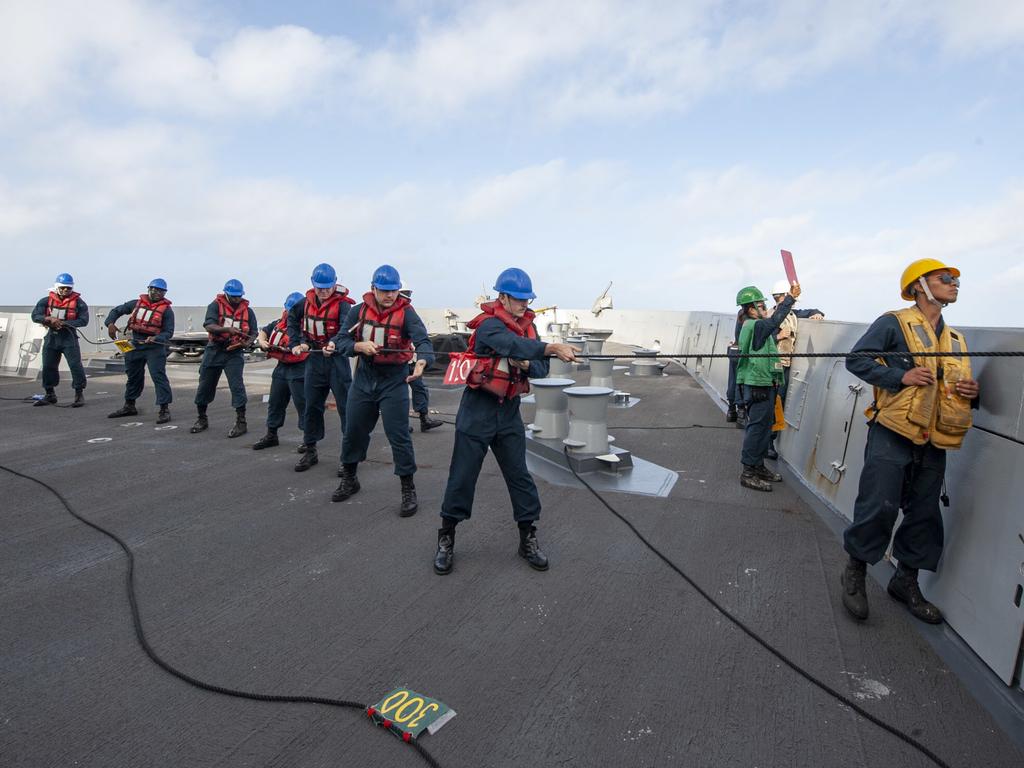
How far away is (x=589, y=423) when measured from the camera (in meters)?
6.34

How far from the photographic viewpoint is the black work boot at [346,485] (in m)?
5.40

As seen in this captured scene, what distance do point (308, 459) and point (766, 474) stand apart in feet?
15.5

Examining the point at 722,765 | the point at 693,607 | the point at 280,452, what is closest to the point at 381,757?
the point at 722,765

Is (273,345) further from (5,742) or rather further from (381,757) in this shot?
(381,757)

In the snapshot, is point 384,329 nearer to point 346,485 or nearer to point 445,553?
point 346,485

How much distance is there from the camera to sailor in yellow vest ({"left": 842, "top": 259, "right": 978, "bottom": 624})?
3.13 m

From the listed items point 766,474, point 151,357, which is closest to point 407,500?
point 766,474

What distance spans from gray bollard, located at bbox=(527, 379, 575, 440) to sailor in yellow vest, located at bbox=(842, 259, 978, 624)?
3.94 meters

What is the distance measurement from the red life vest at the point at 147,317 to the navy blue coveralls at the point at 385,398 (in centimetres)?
502

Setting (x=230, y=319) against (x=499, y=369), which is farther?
(x=230, y=319)

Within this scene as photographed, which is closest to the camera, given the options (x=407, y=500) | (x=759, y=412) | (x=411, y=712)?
(x=411, y=712)

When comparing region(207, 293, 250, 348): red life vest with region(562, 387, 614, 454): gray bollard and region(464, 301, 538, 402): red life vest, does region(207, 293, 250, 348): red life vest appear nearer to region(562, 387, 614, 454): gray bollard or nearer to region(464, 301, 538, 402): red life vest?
region(562, 387, 614, 454): gray bollard

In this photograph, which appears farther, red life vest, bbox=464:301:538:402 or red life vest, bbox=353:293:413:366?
Answer: red life vest, bbox=353:293:413:366

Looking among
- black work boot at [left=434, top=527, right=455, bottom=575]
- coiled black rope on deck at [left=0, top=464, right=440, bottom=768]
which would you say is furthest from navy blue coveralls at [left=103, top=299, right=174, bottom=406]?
black work boot at [left=434, top=527, right=455, bottom=575]
